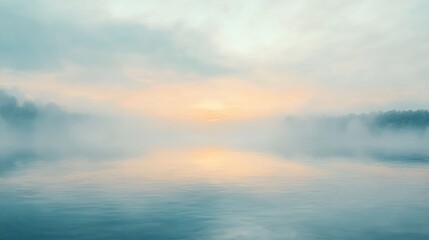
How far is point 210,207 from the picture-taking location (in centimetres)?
5100

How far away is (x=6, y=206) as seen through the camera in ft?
163

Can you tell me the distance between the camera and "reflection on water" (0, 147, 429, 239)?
126 ft

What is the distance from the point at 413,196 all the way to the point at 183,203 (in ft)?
125

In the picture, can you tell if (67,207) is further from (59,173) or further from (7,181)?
(59,173)

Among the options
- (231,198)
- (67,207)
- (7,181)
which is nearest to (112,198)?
(67,207)

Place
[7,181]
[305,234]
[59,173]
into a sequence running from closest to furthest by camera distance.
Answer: [305,234] → [7,181] → [59,173]

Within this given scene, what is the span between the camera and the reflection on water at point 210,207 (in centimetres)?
3850

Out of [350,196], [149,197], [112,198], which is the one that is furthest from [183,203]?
[350,196]

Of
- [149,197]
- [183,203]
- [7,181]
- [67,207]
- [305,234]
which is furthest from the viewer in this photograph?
[7,181]

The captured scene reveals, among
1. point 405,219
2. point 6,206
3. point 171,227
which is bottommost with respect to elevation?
point 405,219

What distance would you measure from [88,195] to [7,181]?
26126 mm

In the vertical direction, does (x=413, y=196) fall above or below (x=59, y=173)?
below

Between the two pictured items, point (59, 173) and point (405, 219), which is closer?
point (405, 219)

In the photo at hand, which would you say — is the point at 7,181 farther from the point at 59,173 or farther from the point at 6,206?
the point at 6,206
